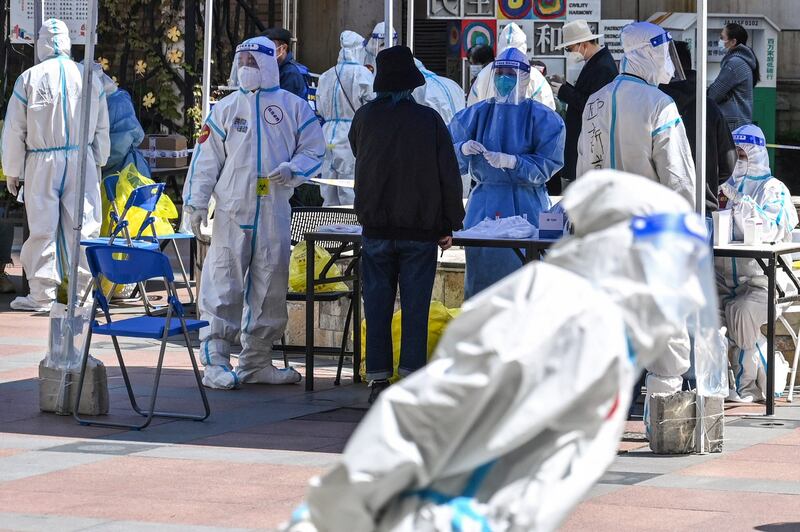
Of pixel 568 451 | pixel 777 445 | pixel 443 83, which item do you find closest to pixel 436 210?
pixel 777 445

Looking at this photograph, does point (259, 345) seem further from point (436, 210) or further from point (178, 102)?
point (178, 102)

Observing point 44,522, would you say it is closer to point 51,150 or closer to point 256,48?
point 256,48

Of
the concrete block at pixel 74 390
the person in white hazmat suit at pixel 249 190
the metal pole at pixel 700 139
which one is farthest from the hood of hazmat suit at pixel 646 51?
the concrete block at pixel 74 390

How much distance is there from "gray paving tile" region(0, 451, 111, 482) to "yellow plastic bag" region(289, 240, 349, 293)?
279 cm

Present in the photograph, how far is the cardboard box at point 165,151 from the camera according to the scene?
14835 millimetres

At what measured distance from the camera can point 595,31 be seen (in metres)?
18.4

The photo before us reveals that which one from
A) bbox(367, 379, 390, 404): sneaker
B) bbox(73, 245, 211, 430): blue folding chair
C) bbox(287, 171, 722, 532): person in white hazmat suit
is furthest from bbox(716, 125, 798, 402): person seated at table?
bbox(287, 171, 722, 532): person in white hazmat suit

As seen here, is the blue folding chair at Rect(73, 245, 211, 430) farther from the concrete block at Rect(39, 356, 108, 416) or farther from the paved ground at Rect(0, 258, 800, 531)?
the paved ground at Rect(0, 258, 800, 531)

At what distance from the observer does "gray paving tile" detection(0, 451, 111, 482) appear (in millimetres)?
6609

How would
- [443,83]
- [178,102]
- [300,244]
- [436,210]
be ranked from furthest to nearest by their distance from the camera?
[178,102]
[443,83]
[300,244]
[436,210]

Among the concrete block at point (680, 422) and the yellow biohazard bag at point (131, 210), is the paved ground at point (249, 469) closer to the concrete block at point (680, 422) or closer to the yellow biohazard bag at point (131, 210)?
the concrete block at point (680, 422)

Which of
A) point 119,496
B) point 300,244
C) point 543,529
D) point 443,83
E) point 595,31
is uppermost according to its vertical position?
point 595,31

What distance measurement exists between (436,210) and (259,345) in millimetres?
1747

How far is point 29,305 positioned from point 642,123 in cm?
668
